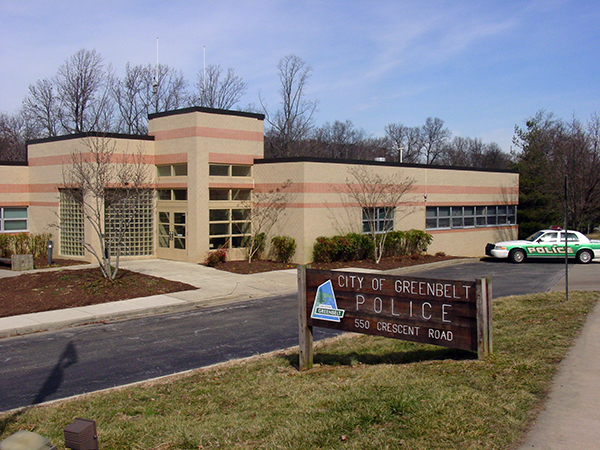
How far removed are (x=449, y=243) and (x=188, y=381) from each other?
21856 millimetres

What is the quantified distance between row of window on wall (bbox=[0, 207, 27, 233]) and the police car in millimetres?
19729

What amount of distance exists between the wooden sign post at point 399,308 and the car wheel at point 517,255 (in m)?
17.9

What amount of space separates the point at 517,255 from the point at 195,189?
13592 millimetres

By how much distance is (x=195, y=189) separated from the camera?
69.1 ft

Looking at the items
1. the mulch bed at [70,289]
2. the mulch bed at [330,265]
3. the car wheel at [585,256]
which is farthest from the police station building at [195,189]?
the car wheel at [585,256]

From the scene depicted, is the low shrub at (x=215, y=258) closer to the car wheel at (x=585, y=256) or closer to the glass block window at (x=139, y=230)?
the glass block window at (x=139, y=230)

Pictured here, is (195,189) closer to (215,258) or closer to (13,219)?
(215,258)

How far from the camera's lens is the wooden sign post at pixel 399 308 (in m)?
7.16

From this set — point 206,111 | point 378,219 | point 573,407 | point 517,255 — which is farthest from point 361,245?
point 573,407

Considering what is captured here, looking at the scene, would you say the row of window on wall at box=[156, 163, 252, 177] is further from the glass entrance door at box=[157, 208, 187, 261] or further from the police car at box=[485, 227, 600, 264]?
the police car at box=[485, 227, 600, 264]

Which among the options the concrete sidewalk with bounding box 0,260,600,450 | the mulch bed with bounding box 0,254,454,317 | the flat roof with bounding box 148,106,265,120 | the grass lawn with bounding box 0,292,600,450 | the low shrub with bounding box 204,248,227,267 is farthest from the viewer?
the flat roof with bounding box 148,106,265,120

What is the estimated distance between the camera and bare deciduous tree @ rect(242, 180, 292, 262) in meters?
21.9

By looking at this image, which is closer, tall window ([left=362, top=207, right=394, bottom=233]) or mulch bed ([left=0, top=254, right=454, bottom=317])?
mulch bed ([left=0, top=254, right=454, bottom=317])

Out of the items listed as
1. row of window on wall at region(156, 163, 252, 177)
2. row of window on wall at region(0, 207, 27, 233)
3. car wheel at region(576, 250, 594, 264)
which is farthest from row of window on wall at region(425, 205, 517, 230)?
row of window on wall at region(0, 207, 27, 233)
